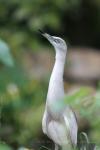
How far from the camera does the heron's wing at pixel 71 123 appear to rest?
137cm

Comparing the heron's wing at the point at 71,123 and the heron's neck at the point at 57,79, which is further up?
the heron's neck at the point at 57,79

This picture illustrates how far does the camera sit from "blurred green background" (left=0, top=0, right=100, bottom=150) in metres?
4.19

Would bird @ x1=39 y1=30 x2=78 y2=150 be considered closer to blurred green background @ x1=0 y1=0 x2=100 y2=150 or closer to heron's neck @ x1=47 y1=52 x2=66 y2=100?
heron's neck @ x1=47 y1=52 x2=66 y2=100

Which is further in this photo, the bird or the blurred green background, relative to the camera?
the blurred green background

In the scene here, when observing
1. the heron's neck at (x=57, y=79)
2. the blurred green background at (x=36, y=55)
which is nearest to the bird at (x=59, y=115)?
the heron's neck at (x=57, y=79)

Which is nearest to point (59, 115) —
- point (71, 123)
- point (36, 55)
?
point (71, 123)

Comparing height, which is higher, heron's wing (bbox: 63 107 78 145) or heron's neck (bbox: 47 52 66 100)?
heron's neck (bbox: 47 52 66 100)

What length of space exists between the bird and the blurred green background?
66.2 inches

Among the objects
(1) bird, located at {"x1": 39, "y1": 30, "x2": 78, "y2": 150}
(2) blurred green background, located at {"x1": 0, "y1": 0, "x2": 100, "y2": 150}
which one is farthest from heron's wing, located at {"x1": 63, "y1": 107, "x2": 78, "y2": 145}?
(2) blurred green background, located at {"x1": 0, "y1": 0, "x2": 100, "y2": 150}

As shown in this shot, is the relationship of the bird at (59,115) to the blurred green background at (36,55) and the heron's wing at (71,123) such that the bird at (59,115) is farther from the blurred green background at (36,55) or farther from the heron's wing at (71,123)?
the blurred green background at (36,55)

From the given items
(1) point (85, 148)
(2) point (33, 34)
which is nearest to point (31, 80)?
(2) point (33, 34)

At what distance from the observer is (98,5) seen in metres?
7.44

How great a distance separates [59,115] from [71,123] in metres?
0.04

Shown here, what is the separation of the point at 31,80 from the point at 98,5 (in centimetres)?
270
